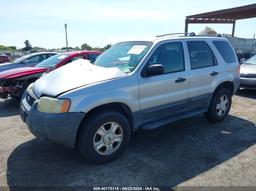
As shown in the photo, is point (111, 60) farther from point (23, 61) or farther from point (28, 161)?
point (23, 61)

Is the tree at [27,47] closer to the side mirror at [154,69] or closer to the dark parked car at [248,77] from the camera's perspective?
the dark parked car at [248,77]

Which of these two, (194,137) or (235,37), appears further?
(235,37)

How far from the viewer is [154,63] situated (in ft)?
13.4

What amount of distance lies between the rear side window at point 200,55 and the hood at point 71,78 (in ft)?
5.45

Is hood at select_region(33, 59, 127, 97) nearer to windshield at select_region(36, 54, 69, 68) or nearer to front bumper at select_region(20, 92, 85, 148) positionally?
front bumper at select_region(20, 92, 85, 148)

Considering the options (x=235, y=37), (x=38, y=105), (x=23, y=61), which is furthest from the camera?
(x=235, y=37)

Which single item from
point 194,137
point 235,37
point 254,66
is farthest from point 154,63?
A: point 235,37

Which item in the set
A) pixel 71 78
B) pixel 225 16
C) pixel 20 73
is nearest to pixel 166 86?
pixel 71 78

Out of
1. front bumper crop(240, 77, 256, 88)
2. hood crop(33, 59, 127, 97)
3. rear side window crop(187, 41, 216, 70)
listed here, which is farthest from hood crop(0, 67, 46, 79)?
front bumper crop(240, 77, 256, 88)

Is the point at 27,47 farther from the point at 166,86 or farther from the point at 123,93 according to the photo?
the point at 123,93

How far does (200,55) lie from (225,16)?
20.1 meters

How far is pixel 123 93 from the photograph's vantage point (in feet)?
11.9

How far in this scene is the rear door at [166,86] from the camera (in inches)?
157

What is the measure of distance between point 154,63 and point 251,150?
224cm
